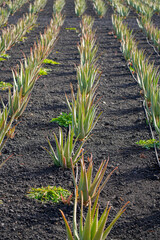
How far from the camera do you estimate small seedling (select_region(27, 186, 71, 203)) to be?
6.87ft

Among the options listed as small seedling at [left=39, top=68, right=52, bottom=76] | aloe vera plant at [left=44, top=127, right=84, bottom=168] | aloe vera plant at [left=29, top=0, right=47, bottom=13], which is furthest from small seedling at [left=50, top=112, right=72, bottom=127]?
aloe vera plant at [left=29, top=0, right=47, bottom=13]

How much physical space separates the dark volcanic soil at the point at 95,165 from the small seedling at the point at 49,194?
2.0 inches

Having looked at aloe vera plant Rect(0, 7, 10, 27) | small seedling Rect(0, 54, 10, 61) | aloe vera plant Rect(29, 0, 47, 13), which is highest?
aloe vera plant Rect(29, 0, 47, 13)

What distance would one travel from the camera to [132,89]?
434 centimetres

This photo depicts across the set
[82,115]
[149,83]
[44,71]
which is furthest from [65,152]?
[44,71]

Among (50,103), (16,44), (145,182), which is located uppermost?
(16,44)

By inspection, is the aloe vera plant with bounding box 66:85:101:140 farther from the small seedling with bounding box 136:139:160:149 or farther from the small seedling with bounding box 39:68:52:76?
the small seedling with bounding box 39:68:52:76

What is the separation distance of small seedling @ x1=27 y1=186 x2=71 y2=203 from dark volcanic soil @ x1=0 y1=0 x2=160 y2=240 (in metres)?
0.05

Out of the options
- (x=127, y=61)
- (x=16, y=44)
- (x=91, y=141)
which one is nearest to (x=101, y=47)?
(x=127, y=61)

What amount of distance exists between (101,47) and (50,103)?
3321 millimetres

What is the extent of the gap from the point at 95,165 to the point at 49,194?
56 centimetres

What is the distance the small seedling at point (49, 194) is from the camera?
2.09 m

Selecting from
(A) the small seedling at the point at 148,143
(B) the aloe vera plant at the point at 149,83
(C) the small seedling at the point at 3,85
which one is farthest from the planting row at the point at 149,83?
(C) the small seedling at the point at 3,85

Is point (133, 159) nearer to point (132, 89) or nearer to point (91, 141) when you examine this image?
point (91, 141)
